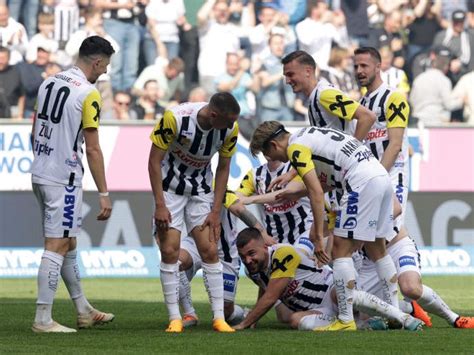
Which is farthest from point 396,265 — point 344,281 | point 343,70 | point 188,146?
point 343,70

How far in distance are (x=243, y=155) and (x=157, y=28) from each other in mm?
2401

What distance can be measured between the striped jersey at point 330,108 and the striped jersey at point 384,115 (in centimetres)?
35

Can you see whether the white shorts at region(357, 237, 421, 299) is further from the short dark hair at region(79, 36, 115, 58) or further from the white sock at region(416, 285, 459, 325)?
the short dark hair at region(79, 36, 115, 58)

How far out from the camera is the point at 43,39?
18.3 meters

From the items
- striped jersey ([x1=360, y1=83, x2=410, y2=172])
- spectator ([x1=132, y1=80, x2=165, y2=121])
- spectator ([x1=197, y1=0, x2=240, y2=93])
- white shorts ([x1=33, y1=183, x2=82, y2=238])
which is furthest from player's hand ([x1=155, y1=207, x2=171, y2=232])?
spectator ([x1=197, y1=0, x2=240, y2=93])

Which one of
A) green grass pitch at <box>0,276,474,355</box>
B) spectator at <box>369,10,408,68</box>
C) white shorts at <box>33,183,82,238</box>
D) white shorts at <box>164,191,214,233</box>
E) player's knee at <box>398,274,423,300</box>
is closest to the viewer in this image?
green grass pitch at <box>0,276,474,355</box>

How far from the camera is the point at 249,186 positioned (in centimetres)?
1152

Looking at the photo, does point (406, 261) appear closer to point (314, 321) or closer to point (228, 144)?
point (314, 321)

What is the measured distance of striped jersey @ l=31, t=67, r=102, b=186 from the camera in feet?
31.8

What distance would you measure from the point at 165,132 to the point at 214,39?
31.0 feet

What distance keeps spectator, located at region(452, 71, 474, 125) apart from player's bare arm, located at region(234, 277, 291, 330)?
10006 millimetres

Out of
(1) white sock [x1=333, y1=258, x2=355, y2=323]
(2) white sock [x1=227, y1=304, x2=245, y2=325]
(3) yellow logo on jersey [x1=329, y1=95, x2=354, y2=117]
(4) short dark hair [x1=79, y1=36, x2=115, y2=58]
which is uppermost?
(4) short dark hair [x1=79, y1=36, x2=115, y2=58]

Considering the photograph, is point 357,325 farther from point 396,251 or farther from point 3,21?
point 3,21

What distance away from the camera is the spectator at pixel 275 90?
18797mm
